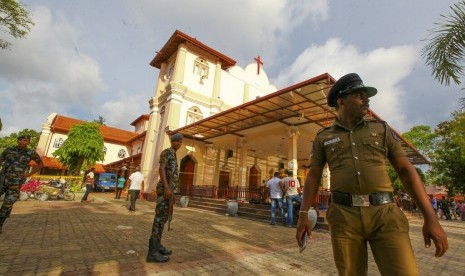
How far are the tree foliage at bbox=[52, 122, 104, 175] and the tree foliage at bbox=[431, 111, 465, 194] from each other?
35.0m

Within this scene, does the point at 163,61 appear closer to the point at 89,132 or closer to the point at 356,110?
the point at 89,132

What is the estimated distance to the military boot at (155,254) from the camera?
3578 mm

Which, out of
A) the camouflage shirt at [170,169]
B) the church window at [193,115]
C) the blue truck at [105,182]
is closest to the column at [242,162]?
the church window at [193,115]

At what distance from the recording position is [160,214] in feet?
12.4

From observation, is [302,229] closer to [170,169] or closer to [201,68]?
[170,169]

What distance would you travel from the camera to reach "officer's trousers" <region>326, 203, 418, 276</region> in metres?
1.59

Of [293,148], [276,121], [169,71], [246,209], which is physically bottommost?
[246,209]

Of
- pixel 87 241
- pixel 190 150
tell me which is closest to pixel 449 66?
pixel 87 241

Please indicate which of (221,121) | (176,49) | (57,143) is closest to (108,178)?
(57,143)

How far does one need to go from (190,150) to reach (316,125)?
9.32 meters

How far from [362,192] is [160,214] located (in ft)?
9.66

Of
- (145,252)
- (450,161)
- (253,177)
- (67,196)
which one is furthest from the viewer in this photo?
(450,161)

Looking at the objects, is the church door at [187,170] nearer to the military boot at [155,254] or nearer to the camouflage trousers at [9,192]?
the camouflage trousers at [9,192]

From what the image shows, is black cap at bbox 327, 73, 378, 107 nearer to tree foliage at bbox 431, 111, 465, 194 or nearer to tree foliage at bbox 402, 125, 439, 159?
tree foliage at bbox 431, 111, 465, 194
